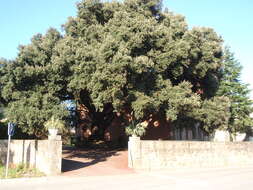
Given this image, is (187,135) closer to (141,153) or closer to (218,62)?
(218,62)

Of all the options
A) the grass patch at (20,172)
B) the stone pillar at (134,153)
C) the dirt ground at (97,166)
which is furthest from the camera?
the stone pillar at (134,153)

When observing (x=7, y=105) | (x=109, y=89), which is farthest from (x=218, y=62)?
(x=7, y=105)

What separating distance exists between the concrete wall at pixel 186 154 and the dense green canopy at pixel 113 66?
1994 millimetres

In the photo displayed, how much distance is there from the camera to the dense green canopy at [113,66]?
1745 centimetres

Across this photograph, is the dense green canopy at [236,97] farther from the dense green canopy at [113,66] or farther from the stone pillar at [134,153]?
the stone pillar at [134,153]

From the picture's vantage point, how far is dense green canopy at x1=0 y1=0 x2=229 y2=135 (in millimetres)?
17453

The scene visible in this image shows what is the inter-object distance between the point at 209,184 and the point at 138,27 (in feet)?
35.1

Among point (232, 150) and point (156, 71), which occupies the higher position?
point (156, 71)

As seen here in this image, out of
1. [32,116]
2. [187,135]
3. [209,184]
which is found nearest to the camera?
[209,184]

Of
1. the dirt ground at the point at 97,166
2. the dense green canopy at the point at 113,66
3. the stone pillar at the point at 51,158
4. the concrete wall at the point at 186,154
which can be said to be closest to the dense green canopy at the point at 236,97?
the concrete wall at the point at 186,154

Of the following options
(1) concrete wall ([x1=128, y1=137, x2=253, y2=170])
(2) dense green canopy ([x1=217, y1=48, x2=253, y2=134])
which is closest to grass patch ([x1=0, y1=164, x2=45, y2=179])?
(1) concrete wall ([x1=128, y1=137, x2=253, y2=170])

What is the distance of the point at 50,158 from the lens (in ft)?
46.7

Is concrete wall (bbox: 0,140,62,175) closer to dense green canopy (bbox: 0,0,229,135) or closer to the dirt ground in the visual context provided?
the dirt ground

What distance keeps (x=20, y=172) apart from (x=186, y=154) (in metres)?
11.0
